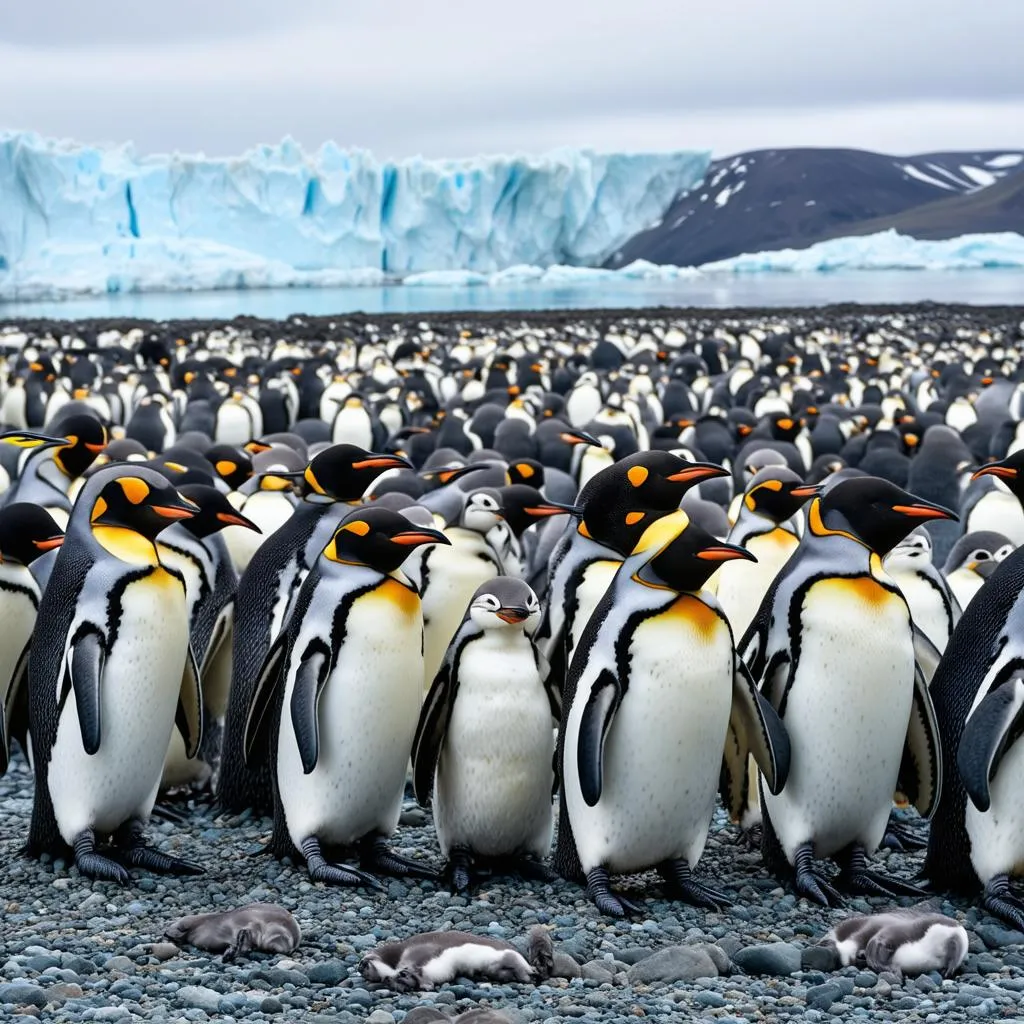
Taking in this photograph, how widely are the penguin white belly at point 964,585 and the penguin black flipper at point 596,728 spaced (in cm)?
232

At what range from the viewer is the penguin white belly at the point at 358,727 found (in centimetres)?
370

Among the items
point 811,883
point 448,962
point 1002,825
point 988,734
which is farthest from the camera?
point 811,883

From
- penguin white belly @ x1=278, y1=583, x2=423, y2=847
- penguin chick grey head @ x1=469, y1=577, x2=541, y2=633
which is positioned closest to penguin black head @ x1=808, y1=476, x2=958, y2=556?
penguin chick grey head @ x1=469, y1=577, x2=541, y2=633

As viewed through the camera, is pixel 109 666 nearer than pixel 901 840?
Yes

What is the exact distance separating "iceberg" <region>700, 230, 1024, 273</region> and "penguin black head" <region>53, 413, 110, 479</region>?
58418mm

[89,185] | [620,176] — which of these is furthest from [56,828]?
[620,176]

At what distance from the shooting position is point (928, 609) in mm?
4789

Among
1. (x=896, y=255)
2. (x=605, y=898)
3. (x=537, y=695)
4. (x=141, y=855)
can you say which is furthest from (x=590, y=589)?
(x=896, y=255)

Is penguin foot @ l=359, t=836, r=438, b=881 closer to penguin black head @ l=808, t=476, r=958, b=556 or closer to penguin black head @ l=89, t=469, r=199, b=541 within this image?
penguin black head @ l=89, t=469, r=199, b=541

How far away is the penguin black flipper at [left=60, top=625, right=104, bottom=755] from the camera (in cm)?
359

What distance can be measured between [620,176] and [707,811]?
5721cm

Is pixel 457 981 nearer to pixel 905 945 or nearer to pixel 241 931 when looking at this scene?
pixel 241 931

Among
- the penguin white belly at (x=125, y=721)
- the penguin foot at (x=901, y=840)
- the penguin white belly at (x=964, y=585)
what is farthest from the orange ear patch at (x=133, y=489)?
the penguin white belly at (x=964, y=585)

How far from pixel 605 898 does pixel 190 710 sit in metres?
1.41
